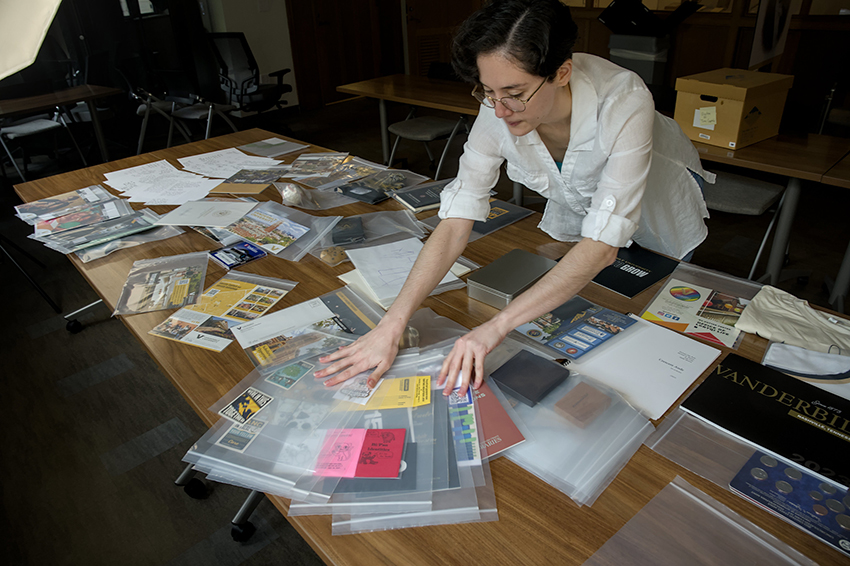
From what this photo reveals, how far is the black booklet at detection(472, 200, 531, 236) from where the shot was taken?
1.65m

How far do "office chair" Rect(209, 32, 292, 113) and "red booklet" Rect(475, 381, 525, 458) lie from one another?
498 centimetres

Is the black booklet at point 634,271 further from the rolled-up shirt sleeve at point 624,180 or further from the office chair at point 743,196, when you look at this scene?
the office chair at point 743,196

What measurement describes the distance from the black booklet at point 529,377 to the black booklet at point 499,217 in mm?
686

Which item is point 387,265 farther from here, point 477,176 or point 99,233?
point 99,233

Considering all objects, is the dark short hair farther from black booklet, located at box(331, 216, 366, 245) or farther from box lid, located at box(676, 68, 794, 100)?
box lid, located at box(676, 68, 794, 100)

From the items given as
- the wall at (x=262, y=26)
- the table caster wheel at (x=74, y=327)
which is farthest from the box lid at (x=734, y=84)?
the wall at (x=262, y=26)

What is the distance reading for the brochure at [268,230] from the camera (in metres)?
1.62

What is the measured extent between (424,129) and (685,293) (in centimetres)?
273

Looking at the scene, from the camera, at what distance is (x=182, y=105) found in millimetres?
4910

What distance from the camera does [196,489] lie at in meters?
1.74

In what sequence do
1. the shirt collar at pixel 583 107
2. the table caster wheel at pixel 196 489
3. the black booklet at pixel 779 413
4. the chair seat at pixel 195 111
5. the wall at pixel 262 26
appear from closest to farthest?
the black booklet at pixel 779 413 → the shirt collar at pixel 583 107 → the table caster wheel at pixel 196 489 → the chair seat at pixel 195 111 → the wall at pixel 262 26

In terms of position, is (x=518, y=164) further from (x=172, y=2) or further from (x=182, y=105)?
(x=172, y=2)

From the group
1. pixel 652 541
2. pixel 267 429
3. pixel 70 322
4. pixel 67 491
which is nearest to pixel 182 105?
pixel 70 322

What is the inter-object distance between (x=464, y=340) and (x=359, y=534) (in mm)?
406
